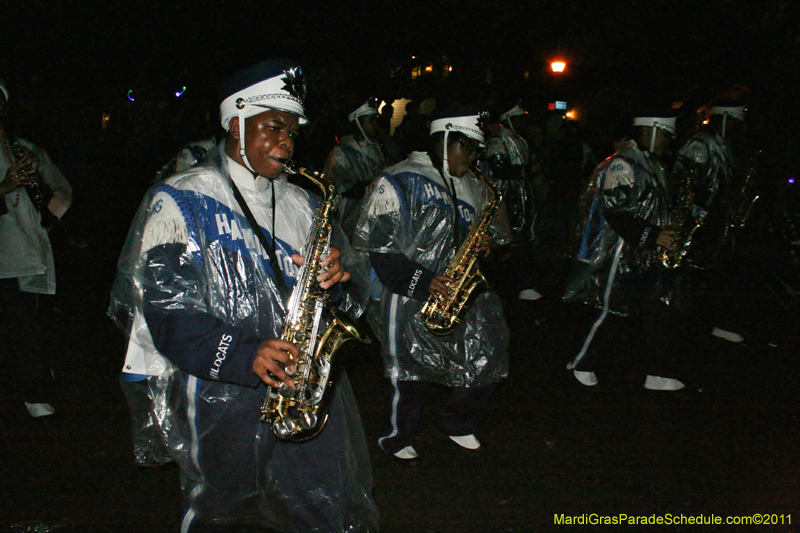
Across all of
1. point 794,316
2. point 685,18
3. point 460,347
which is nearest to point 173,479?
point 460,347

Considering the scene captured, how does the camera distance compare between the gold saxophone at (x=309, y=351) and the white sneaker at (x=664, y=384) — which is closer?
the gold saxophone at (x=309, y=351)

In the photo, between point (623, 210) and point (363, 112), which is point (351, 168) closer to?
point (363, 112)

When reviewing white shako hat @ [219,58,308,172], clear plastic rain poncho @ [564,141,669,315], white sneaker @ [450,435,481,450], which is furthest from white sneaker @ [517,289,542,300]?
white shako hat @ [219,58,308,172]

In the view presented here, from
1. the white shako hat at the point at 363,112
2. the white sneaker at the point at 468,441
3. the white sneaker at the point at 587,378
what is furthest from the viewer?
the white shako hat at the point at 363,112

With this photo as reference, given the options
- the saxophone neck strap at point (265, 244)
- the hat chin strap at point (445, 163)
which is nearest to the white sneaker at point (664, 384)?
the hat chin strap at point (445, 163)

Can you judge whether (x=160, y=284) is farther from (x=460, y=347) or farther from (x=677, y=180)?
(x=677, y=180)

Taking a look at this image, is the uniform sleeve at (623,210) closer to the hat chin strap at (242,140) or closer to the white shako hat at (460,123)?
the white shako hat at (460,123)

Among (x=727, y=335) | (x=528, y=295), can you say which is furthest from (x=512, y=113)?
(x=727, y=335)

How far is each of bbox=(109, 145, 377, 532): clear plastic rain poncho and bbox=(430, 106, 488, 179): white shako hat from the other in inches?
77.2

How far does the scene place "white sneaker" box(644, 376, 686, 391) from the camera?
565 cm

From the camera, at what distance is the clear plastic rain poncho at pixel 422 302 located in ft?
13.0

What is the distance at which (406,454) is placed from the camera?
14.3 feet

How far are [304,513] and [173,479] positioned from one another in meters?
1.96

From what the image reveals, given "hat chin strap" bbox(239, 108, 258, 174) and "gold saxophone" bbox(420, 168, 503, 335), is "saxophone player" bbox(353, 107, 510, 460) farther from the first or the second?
"hat chin strap" bbox(239, 108, 258, 174)
